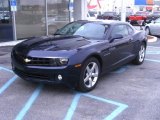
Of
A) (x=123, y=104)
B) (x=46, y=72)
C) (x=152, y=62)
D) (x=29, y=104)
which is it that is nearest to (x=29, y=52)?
(x=46, y=72)

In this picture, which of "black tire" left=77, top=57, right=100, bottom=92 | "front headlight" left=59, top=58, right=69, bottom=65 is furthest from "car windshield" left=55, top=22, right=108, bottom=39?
"front headlight" left=59, top=58, right=69, bottom=65

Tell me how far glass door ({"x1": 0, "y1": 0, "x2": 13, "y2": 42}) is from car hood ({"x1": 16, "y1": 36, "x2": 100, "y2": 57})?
671 cm

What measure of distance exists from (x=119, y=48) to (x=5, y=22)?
287 inches

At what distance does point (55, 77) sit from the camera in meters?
5.38

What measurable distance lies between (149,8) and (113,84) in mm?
69712

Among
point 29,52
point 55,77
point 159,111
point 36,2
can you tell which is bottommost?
point 159,111

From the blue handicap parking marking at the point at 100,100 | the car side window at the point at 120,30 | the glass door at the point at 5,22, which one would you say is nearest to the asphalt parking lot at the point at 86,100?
the blue handicap parking marking at the point at 100,100

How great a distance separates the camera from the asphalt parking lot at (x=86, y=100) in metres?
4.71

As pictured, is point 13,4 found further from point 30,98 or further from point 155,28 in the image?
point 155,28

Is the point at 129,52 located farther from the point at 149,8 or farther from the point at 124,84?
the point at 149,8

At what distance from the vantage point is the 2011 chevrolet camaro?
17.7 ft

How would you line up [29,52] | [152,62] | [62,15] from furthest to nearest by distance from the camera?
[62,15], [152,62], [29,52]

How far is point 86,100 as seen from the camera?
5.40 metres

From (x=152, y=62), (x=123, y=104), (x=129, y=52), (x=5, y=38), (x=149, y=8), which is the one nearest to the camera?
(x=123, y=104)
